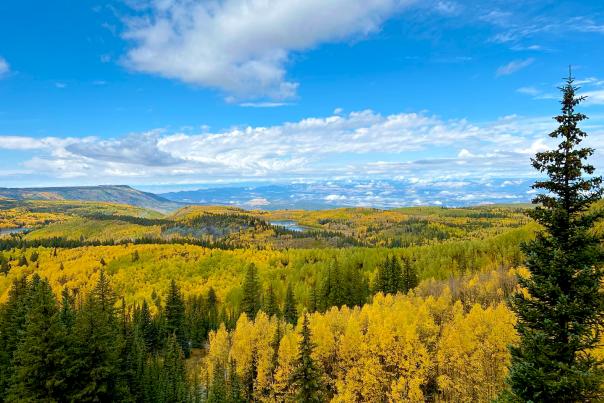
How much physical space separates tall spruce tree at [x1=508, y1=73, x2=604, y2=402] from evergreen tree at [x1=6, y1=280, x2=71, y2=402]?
44.6 metres

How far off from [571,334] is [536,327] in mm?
1815

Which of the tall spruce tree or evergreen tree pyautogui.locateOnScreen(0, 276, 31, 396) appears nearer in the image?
the tall spruce tree

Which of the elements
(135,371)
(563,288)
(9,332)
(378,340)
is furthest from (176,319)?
(563,288)

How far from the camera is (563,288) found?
20703mm

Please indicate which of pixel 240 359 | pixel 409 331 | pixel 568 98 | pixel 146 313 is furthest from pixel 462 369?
pixel 146 313

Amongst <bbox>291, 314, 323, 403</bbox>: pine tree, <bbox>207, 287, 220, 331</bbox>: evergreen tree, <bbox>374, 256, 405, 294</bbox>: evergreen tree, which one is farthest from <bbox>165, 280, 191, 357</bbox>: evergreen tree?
<bbox>291, 314, 323, 403</bbox>: pine tree

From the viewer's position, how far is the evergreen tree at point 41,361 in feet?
141

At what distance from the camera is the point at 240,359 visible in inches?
3334

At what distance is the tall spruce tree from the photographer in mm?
19578

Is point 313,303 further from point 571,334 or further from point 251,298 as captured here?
point 571,334

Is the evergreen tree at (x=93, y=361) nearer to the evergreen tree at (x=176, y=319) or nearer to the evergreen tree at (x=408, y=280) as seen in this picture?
the evergreen tree at (x=176, y=319)

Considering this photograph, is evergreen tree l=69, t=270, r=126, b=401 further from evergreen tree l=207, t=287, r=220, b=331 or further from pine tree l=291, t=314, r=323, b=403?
evergreen tree l=207, t=287, r=220, b=331

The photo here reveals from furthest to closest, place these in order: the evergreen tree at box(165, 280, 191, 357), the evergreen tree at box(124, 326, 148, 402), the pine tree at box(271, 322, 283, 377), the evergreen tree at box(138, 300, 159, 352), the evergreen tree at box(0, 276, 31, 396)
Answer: the evergreen tree at box(165, 280, 191, 357), the evergreen tree at box(138, 300, 159, 352), the pine tree at box(271, 322, 283, 377), the evergreen tree at box(124, 326, 148, 402), the evergreen tree at box(0, 276, 31, 396)

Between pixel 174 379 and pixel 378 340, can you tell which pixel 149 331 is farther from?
pixel 378 340
